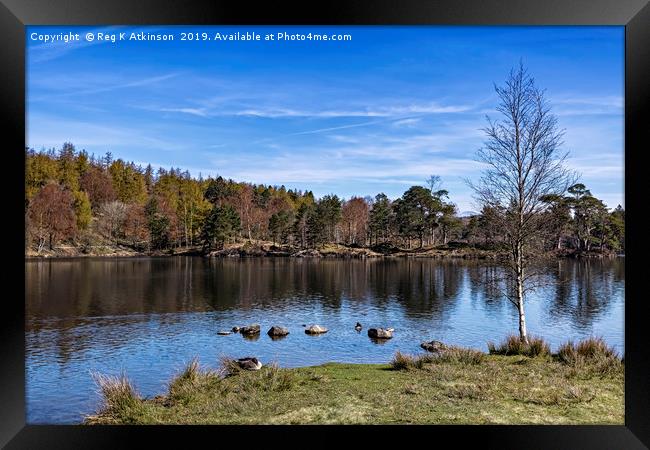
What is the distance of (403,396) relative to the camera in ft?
27.5

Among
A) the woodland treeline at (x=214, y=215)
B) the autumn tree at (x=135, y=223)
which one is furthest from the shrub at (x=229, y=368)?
the autumn tree at (x=135, y=223)

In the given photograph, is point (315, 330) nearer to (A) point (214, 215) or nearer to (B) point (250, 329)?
(B) point (250, 329)

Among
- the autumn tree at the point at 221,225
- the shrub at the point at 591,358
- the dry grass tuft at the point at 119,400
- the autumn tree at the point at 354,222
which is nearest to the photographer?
the dry grass tuft at the point at 119,400

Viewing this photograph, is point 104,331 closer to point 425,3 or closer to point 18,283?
point 18,283

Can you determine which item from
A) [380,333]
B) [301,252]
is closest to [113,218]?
[301,252]

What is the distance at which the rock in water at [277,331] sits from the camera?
18.3 meters

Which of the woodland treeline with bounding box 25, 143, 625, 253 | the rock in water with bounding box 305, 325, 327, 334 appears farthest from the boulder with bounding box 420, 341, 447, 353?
the woodland treeline with bounding box 25, 143, 625, 253

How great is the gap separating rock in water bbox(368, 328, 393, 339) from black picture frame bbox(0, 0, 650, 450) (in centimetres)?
1101

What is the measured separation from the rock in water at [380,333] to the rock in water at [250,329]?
4222mm

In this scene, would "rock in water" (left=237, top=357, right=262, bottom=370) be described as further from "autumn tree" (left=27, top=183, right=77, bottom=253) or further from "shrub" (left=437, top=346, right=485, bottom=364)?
"autumn tree" (left=27, top=183, right=77, bottom=253)

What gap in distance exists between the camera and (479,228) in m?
13.9

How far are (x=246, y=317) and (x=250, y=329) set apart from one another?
3.22 metres

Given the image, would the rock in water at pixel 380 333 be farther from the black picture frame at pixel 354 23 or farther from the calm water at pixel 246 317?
the black picture frame at pixel 354 23

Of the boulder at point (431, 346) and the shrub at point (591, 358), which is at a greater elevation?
the shrub at point (591, 358)
